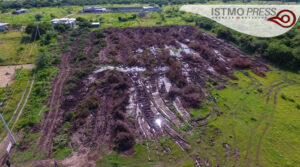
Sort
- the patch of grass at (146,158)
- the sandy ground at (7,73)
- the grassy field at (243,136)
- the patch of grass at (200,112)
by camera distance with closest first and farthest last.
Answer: the patch of grass at (146,158)
the grassy field at (243,136)
the patch of grass at (200,112)
the sandy ground at (7,73)

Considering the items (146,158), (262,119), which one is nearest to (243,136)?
(262,119)

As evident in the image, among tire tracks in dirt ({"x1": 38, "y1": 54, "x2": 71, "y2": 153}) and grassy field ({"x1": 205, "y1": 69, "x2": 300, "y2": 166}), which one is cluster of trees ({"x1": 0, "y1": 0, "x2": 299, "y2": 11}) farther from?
grassy field ({"x1": 205, "y1": 69, "x2": 300, "y2": 166})

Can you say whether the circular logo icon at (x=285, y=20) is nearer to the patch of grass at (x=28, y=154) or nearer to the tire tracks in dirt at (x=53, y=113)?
the tire tracks in dirt at (x=53, y=113)

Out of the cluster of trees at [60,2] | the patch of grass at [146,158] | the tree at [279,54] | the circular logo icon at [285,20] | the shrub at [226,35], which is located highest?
the cluster of trees at [60,2]

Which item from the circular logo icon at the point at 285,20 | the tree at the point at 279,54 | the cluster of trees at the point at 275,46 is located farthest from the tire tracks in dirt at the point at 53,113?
the circular logo icon at the point at 285,20

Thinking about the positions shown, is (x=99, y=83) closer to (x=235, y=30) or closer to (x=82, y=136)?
(x=82, y=136)

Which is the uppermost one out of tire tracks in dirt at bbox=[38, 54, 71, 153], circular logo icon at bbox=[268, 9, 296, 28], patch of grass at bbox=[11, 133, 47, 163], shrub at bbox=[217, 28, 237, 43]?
circular logo icon at bbox=[268, 9, 296, 28]

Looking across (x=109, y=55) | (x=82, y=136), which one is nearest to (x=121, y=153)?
(x=82, y=136)

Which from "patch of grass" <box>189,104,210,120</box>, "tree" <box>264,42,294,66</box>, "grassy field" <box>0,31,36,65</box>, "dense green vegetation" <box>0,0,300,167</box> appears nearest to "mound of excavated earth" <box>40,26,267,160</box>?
"patch of grass" <box>189,104,210,120</box>
